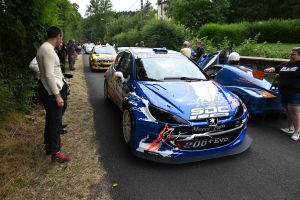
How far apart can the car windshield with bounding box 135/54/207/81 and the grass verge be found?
5.09 feet

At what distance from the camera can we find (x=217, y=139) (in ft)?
10.3

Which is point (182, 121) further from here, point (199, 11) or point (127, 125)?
point (199, 11)

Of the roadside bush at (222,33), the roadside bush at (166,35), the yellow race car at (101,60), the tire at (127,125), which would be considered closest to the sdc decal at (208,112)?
the tire at (127,125)

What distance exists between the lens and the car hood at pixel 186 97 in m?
3.15

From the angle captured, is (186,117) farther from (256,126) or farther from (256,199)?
(256,126)

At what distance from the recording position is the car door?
4363mm

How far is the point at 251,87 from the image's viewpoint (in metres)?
4.92

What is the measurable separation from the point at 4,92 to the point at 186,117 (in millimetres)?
3500

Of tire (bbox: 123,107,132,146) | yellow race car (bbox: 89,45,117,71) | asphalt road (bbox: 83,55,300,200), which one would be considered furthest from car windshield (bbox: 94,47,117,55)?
tire (bbox: 123,107,132,146)

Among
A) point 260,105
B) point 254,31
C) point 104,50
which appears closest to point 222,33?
point 254,31

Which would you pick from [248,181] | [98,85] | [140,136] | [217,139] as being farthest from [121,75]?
[98,85]

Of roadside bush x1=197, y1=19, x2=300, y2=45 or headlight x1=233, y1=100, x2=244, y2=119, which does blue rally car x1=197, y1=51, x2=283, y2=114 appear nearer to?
headlight x1=233, y1=100, x2=244, y2=119

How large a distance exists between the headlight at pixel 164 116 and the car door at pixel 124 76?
1.21m

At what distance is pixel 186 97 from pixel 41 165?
2.27 m
